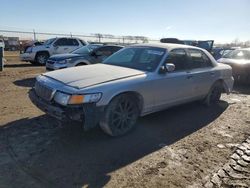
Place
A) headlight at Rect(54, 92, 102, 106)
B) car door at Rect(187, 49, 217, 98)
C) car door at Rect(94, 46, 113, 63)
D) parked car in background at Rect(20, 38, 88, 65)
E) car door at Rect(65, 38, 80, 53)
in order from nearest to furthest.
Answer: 1. headlight at Rect(54, 92, 102, 106)
2. car door at Rect(187, 49, 217, 98)
3. car door at Rect(94, 46, 113, 63)
4. parked car in background at Rect(20, 38, 88, 65)
5. car door at Rect(65, 38, 80, 53)

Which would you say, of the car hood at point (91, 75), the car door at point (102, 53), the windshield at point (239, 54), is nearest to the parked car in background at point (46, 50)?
the car door at point (102, 53)

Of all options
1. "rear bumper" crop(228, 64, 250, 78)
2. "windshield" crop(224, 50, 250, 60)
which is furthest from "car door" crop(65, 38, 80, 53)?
"rear bumper" crop(228, 64, 250, 78)

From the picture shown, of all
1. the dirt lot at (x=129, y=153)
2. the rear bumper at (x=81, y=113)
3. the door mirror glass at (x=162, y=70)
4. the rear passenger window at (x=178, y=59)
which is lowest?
the dirt lot at (x=129, y=153)

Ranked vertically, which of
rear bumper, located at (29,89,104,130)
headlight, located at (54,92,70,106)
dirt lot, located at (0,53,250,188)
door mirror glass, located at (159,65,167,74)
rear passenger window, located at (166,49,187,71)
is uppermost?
rear passenger window, located at (166,49,187,71)

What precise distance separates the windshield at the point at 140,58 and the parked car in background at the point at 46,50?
10548 millimetres

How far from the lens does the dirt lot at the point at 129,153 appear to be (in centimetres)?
339

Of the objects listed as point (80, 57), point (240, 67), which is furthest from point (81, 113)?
point (240, 67)

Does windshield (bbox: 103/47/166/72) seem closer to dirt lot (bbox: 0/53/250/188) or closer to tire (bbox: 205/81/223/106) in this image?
dirt lot (bbox: 0/53/250/188)

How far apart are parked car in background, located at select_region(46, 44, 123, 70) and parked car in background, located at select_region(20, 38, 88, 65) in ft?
17.3

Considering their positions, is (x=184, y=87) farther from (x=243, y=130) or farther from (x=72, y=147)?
(x=72, y=147)

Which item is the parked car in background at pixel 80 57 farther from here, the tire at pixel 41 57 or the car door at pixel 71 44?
the tire at pixel 41 57

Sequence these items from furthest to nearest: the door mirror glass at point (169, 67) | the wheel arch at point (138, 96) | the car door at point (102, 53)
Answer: the car door at point (102, 53) < the door mirror glass at point (169, 67) < the wheel arch at point (138, 96)

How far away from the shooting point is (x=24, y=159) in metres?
3.73

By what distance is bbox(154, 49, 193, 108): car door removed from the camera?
5.15 meters
